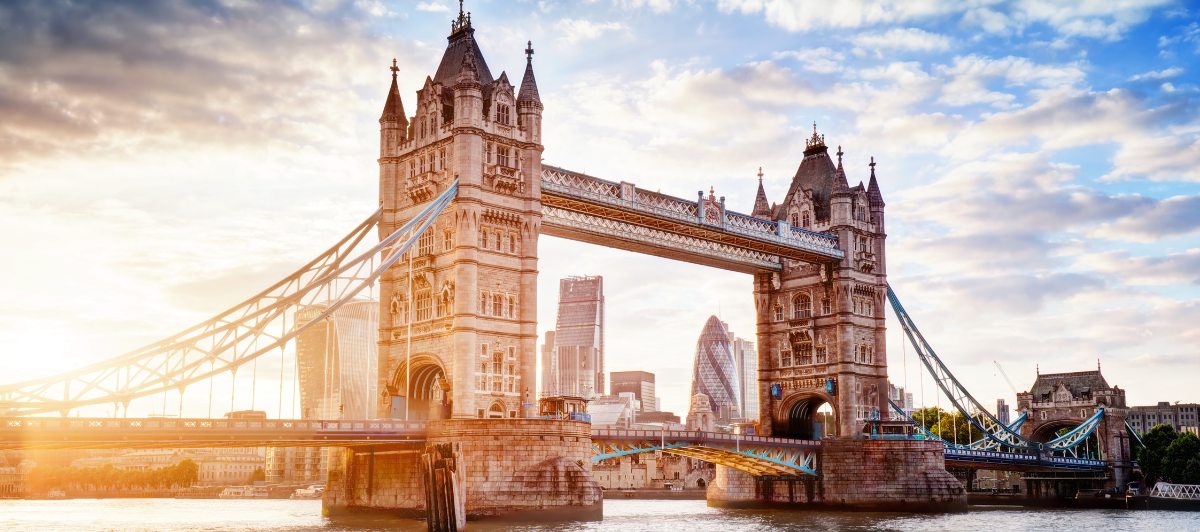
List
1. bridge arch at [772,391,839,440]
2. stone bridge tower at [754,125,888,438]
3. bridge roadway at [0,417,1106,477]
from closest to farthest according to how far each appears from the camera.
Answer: bridge roadway at [0,417,1106,477] → stone bridge tower at [754,125,888,438] → bridge arch at [772,391,839,440]

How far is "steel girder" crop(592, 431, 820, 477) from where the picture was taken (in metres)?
78.2

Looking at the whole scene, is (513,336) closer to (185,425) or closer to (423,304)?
(423,304)

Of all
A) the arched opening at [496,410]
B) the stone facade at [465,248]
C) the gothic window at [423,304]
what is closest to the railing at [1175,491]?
the stone facade at [465,248]

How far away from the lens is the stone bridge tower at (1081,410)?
121 m

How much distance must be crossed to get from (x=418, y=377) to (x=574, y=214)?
16033 mm

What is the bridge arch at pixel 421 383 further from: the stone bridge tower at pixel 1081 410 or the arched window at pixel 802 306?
the stone bridge tower at pixel 1081 410

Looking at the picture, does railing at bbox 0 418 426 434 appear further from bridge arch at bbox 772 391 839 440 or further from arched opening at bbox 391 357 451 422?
bridge arch at bbox 772 391 839 440

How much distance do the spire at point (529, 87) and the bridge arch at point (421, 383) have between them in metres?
17.9

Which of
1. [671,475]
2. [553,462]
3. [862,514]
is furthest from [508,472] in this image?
[671,475]

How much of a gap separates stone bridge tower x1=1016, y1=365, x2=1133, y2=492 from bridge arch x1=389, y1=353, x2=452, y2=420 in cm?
7864

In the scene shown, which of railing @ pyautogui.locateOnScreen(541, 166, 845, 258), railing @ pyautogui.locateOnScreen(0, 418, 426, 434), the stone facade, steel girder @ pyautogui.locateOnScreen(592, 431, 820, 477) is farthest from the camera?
steel girder @ pyautogui.locateOnScreen(592, 431, 820, 477)

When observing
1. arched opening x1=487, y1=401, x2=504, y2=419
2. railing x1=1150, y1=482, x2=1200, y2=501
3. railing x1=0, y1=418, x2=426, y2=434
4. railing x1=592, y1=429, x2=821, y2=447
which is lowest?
railing x1=1150, y1=482, x2=1200, y2=501

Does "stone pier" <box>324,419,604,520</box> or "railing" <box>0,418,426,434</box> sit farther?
"stone pier" <box>324,419,604,520</box>

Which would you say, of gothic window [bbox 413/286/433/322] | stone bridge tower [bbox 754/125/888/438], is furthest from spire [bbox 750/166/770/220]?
gothic window [bbox 413/286/433/322]
